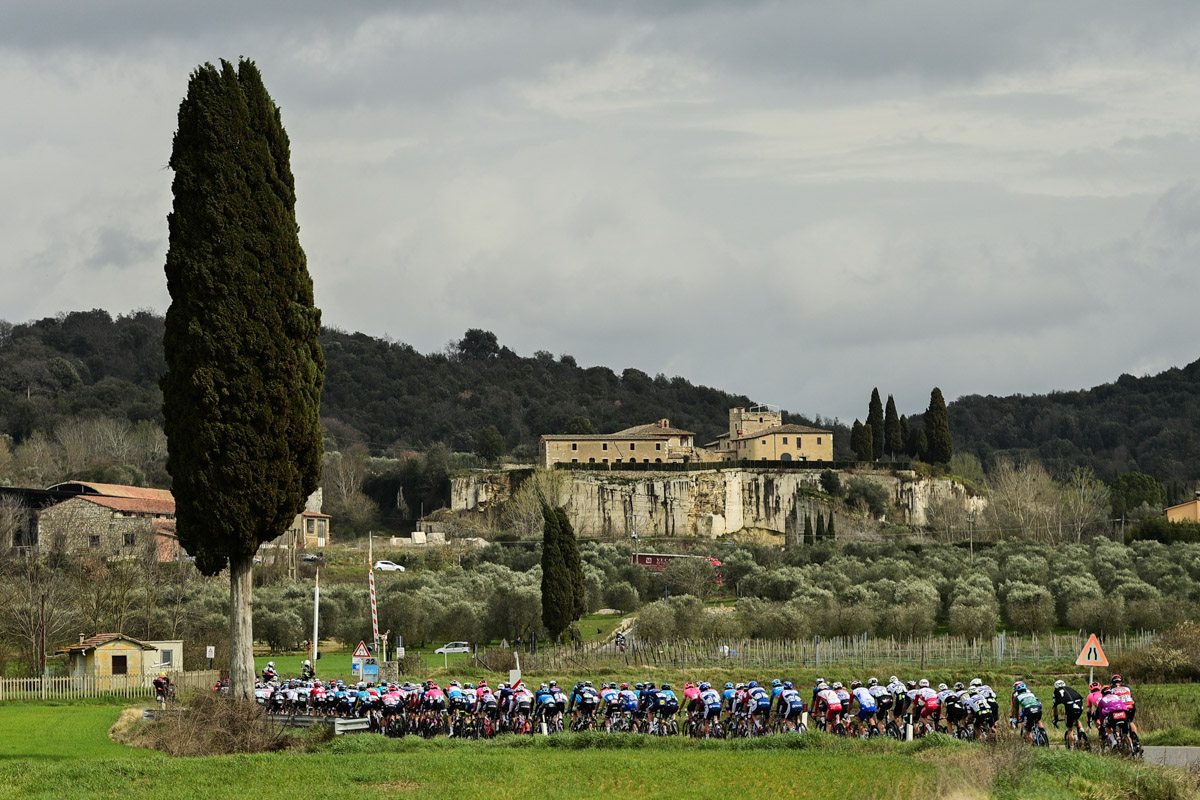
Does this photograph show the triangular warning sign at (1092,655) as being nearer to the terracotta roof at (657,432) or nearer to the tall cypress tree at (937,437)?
the tall cypress tree at (937,437)

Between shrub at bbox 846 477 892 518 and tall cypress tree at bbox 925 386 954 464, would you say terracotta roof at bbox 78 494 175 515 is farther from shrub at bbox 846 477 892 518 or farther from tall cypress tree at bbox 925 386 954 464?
tall cypress tree at bbox 925 386 954 464

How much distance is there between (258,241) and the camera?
2833cm

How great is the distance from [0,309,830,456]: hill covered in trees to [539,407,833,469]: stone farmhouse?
21.0 metres

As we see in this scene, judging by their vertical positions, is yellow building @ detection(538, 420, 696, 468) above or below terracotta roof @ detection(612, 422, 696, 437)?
below

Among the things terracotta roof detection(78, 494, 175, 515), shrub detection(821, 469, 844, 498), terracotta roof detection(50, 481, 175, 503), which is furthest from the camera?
shrub detection(821, 469, 844, 498)

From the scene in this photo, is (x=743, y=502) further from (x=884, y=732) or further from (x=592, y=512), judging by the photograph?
(x=884, y=732)

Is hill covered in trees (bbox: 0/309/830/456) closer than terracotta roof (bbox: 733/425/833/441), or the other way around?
terracotta roof (bbox: 733/425/833/441)

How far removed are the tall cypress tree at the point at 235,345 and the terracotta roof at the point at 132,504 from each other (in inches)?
2214

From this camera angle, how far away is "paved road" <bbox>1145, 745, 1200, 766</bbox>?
23.1 m

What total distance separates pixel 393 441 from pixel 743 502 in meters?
60.1

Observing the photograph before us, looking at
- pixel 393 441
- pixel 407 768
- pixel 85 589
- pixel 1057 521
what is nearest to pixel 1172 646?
pixel 407 768

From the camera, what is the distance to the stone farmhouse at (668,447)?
118 m

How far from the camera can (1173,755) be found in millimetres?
24703

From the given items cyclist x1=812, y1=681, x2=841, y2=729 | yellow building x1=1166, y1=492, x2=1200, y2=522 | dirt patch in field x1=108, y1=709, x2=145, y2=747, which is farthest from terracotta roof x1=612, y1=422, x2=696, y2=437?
cyclist x1=812, y1=681, x2=841, y2=729
